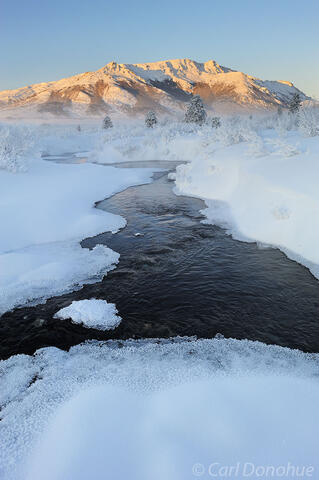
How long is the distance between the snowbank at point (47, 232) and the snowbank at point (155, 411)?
107 inches

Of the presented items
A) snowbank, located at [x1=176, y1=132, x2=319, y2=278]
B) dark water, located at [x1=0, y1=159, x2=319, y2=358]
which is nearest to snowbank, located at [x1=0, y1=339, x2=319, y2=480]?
dark water, located at [x1=0, y1=159, x2=319, y2=358]

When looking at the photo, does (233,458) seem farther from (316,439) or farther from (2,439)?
(2,439)

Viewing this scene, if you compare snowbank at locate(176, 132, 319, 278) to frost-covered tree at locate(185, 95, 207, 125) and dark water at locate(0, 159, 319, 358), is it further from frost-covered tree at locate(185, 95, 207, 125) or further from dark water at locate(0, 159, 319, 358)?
frost-covered tree at locate(185, 95, 207, 125)

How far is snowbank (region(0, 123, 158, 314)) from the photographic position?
7776 mm

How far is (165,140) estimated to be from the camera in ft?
151

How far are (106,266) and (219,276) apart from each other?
3437 millimetres

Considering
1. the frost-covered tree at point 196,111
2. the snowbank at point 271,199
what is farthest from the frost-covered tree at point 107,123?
the snowbank at point 271,199

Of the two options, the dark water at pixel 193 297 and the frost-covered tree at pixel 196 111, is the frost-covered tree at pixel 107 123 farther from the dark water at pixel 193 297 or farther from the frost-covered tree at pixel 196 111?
the dark water at pixel 193 297

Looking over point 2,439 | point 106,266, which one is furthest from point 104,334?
point 106,266

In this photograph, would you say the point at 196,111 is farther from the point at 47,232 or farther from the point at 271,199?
the point at 47,232

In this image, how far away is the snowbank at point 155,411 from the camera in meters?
3.05

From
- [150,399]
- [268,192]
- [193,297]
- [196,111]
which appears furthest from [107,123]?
[150,399]

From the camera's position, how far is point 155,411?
3.72 metres

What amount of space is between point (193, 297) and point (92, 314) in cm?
248
